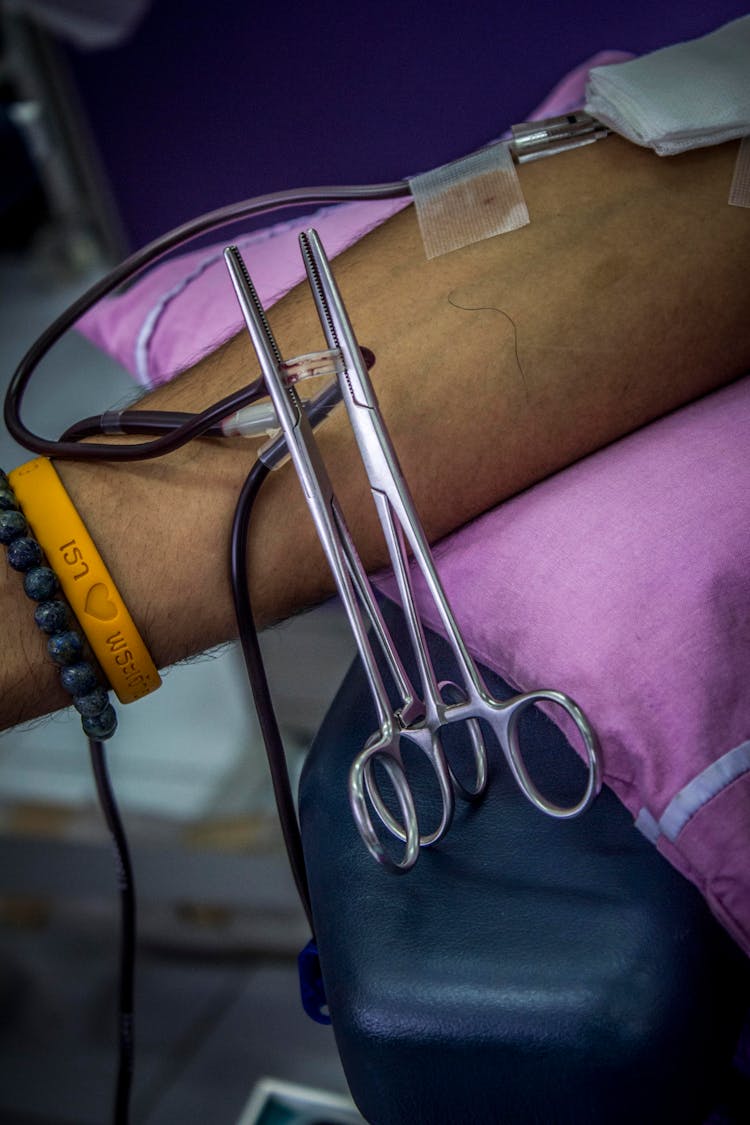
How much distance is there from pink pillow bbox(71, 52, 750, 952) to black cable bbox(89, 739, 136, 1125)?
25 centimetres

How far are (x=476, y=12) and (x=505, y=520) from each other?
0.67 metres

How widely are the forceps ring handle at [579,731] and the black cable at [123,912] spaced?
287 mm

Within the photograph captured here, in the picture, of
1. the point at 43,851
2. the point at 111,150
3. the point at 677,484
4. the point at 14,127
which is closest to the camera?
the point at 677,484

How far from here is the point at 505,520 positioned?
2.03 feet

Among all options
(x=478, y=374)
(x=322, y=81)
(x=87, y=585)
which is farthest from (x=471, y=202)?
(x=322, y=81)

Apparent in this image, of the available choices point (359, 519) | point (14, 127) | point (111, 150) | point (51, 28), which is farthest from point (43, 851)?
point (14, 127)

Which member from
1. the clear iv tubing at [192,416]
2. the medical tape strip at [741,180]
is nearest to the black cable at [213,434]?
the clear iv tubing at [192,416]

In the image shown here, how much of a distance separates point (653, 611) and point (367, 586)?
150 mm

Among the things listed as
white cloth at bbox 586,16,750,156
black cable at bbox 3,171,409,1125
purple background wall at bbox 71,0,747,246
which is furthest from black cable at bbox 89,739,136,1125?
purple background wall at bbox 71,0,747,246

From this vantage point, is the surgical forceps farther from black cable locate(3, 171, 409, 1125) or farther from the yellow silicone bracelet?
the yellow silicone bracelet

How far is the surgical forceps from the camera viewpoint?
491mm

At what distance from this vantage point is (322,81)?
115 cm

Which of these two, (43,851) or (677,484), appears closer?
(677,484)

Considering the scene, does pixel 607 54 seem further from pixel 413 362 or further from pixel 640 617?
pixel 640 617
